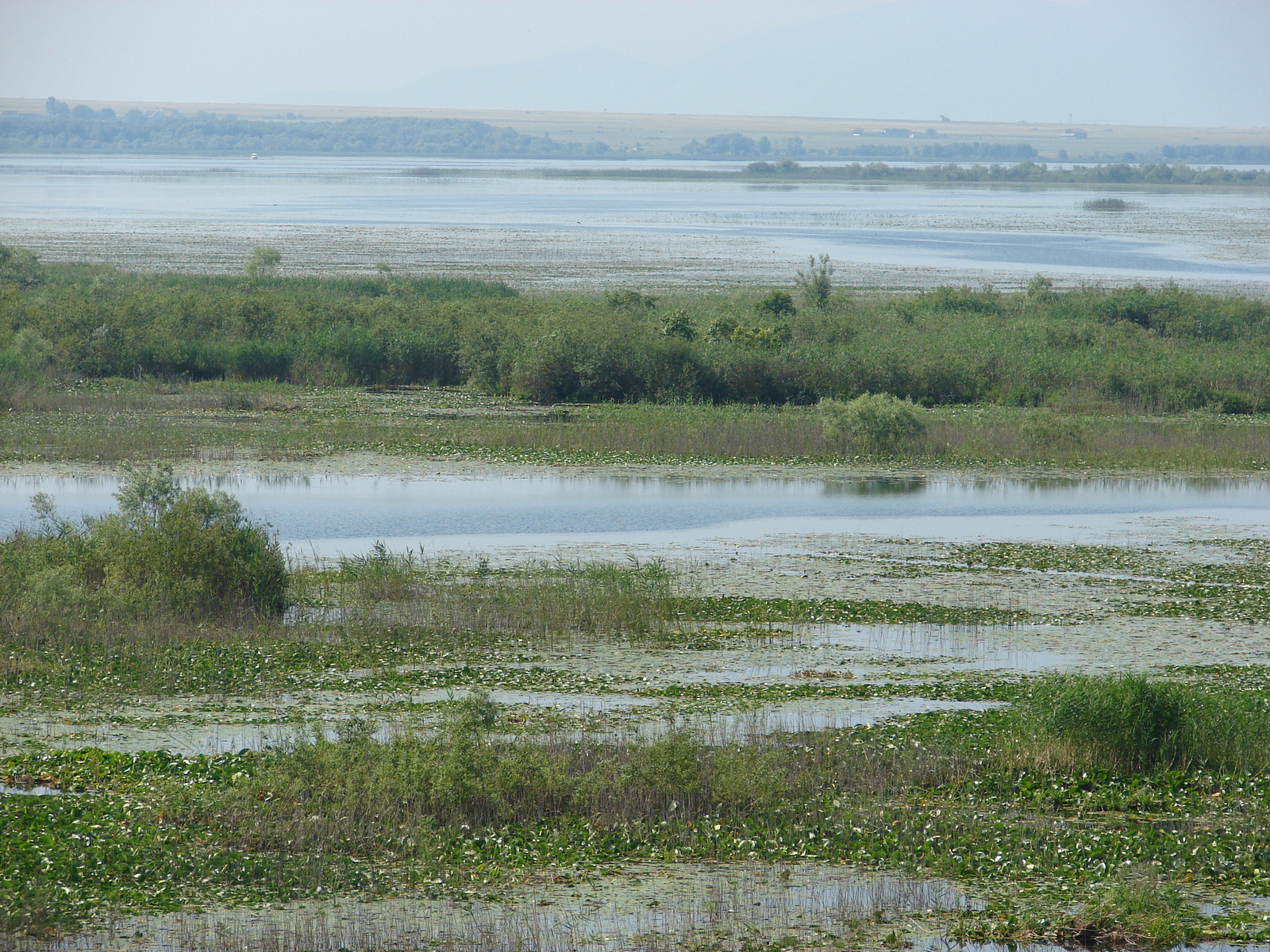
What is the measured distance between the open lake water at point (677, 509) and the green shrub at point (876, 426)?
2.61 meters

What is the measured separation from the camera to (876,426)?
3061 centimetres

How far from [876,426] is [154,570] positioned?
17.9m

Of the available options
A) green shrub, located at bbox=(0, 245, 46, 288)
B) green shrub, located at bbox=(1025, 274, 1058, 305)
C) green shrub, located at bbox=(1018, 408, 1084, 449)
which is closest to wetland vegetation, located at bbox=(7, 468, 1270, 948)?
green shrub, located at bbox=(1018, 408, 1084, 449)

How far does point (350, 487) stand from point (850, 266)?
50.7 metres

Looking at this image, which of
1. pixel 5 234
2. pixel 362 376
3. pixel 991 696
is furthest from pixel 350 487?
pixel 5 234

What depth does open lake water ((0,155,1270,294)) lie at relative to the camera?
2717 inches

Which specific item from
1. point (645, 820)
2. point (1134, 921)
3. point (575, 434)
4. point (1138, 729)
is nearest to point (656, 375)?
point (575, 434)

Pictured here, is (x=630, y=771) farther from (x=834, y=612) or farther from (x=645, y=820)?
(x=834, y=612)

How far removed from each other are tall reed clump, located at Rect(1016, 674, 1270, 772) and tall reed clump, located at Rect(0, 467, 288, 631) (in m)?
9.51

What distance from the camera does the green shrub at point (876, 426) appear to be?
3058 centimetres

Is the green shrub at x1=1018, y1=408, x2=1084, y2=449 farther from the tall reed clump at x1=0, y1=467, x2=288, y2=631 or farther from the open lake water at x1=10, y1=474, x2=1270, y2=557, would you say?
the tall reed clump at x1=0, y1=467, x2=288, y2=631

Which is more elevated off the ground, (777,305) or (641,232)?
(641,232)

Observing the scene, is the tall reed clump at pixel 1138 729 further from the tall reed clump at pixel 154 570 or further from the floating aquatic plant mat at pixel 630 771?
the tall reed clump at pixel 154 570

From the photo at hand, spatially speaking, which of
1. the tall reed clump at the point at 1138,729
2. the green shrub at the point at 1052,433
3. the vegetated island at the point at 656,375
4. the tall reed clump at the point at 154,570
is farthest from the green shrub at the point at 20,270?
the tall reed clump at the point at 1138,729
